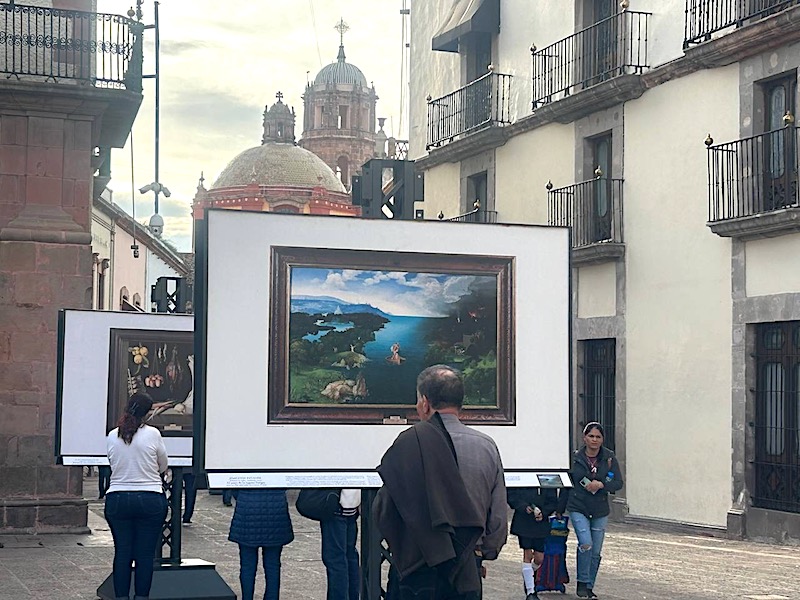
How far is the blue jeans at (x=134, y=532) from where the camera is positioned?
939 centimetres

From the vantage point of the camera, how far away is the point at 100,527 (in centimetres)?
1794

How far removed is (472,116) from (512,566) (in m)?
13.2

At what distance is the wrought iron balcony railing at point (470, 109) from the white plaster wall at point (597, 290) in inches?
157

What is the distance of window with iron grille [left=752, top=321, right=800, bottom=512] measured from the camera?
55.8 feet

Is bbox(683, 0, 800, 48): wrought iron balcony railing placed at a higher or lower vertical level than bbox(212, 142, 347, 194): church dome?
lower

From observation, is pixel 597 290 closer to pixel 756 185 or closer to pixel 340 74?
pixel 756 185

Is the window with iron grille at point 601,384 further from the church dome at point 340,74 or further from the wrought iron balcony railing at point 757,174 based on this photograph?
the church dome at point 340,74

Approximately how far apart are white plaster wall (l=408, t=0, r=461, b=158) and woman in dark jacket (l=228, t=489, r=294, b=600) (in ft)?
61.1

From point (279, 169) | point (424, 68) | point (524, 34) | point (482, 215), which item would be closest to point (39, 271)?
point (482, 215)

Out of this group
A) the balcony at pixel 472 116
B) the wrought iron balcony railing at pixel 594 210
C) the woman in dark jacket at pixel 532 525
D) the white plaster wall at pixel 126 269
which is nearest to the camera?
the woman in dark jacket at pixel 532 525

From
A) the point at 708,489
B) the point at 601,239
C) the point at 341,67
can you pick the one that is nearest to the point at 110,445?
the point at 708,489

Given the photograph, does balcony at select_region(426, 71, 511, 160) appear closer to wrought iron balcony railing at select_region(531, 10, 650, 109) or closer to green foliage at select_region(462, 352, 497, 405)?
wrought iron balcony railing at select_region(531, 10, 650, 109)

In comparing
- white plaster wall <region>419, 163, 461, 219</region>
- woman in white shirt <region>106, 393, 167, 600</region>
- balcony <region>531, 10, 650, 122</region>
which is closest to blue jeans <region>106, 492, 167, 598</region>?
woman in white shirt <region>106, 393, 167, 600</region>

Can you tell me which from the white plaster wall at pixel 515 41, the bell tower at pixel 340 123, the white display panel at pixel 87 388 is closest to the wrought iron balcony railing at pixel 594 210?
the white plaster wall at pixel 515 41
